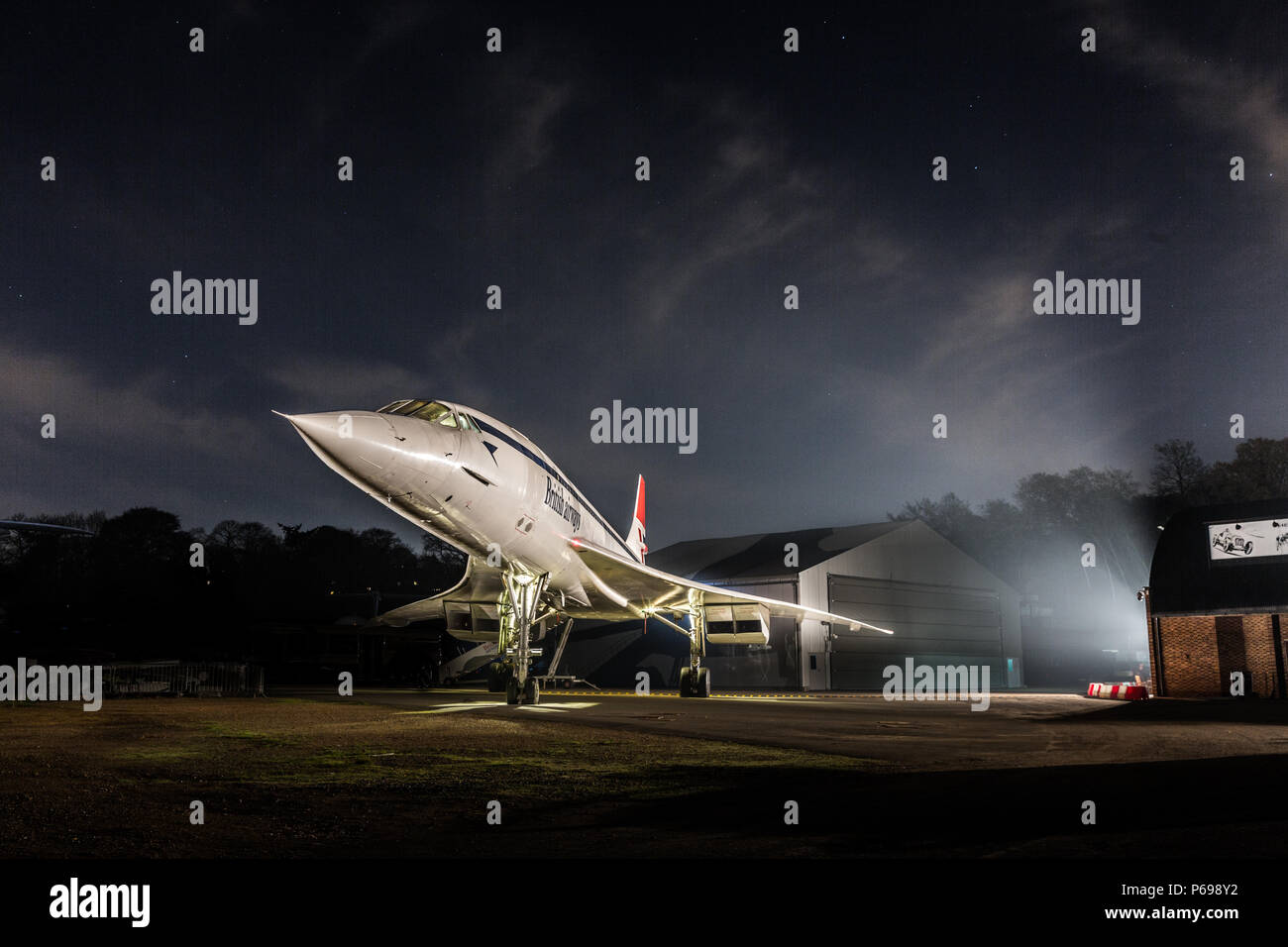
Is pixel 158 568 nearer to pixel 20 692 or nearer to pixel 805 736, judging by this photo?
pixel 20 692

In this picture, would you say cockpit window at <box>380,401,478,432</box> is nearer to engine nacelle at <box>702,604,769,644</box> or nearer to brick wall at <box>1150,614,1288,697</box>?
engine nacelle at <box>702,604,769,644</box>

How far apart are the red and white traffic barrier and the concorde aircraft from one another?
12.5 m

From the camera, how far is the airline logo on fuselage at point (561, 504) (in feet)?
56.9

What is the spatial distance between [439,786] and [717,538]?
1625 inches

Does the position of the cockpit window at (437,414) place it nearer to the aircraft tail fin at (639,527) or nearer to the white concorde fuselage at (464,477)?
the white concorde fuselage at (464,477)

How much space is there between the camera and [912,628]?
41.7 m

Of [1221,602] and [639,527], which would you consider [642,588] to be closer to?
[639,527]

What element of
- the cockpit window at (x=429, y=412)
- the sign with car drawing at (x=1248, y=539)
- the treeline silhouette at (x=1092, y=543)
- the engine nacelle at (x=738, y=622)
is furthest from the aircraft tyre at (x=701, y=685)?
the treeline silhouette at (x=1092, y=543)

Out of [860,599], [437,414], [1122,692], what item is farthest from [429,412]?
[860,599]

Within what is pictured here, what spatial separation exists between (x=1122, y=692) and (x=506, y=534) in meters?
24.3

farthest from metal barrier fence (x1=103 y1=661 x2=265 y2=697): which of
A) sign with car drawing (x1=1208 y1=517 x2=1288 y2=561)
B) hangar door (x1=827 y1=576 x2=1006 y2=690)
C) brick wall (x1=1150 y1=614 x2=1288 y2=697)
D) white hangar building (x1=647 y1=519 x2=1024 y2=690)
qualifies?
sign with car drawing (x1=1208 y1=517 x2=1288 y2=561)

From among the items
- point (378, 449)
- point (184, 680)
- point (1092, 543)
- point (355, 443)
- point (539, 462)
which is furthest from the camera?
point (1092, 543)

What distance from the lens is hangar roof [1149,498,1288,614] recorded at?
95.3 feet

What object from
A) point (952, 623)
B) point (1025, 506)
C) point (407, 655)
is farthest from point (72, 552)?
point (1025, 506)
